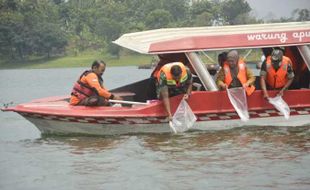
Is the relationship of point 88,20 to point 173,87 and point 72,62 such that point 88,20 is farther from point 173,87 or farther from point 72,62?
point 173,87

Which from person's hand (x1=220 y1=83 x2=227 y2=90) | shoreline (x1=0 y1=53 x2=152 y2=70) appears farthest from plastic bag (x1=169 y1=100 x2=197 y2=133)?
shoreline (x1=0 y1=53 x2=152 y2=70)

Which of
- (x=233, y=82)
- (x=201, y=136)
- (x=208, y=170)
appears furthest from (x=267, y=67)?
(x=208, y=170)

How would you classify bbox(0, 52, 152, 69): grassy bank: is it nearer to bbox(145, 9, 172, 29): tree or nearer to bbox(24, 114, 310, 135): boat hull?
bbox(145, 9, 172, 29): tree

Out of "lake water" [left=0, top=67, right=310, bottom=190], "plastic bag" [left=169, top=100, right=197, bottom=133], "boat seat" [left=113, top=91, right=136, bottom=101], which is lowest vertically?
"lake water" [left=0, top=67, right=310, bottom=190]

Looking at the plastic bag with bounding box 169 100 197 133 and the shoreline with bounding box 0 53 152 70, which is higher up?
the plastic bag with bounding box 169 100 197 133

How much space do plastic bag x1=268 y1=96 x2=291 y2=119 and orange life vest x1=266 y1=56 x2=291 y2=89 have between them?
1.24 ft

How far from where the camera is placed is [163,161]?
1013 centimetres

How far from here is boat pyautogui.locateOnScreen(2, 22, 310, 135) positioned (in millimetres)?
12047

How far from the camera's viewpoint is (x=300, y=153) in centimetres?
1041

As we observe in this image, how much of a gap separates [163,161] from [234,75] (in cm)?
298

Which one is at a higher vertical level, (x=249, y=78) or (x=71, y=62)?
(x=249, y=78)

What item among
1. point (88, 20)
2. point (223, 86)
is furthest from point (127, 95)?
point (88, 20)

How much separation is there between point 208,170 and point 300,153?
5.95 ft

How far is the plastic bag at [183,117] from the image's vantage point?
12.0 metres
